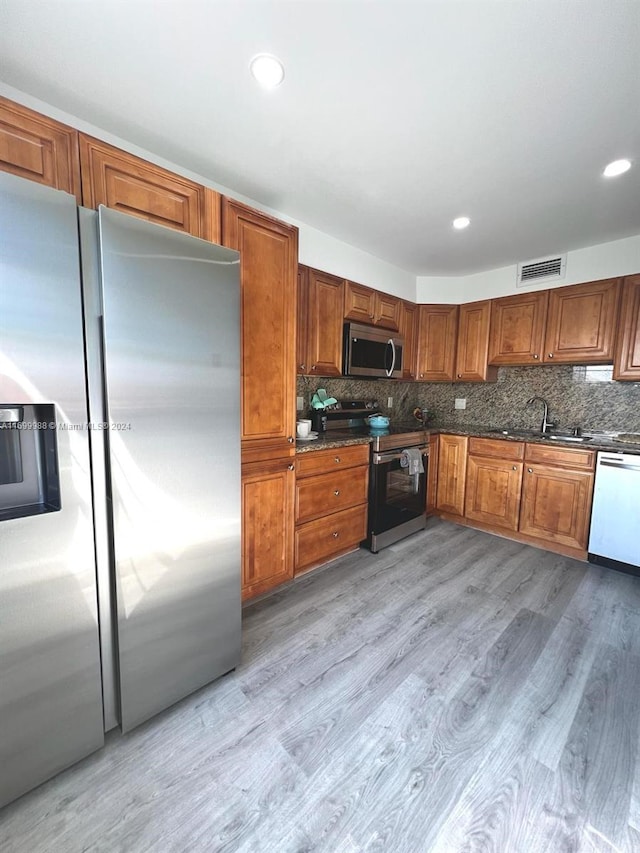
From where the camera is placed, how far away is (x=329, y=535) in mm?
2570

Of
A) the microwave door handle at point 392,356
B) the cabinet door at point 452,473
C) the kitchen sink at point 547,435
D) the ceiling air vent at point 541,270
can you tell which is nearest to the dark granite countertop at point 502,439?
the kitchen sink at point 547,435

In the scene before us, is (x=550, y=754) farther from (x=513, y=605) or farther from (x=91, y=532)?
(x=91, y=532)

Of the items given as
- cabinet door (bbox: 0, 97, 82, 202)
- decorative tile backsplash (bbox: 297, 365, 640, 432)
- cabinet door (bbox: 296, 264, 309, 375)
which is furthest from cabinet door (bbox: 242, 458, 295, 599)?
cabinet door (bbox: 0, 97, 82, 202)

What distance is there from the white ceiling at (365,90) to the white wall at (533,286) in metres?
0.66

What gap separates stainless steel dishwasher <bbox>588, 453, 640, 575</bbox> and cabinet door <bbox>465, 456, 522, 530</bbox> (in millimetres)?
561

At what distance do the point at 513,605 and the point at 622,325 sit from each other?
2.32 m

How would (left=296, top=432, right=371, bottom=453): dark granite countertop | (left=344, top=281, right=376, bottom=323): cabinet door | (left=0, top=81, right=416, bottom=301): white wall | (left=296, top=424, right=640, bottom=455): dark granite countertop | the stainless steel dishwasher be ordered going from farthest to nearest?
(left=344, top=281, right=376, bottom=323): cabinet door
the stainless steel dishwasher
(left=296, top=424, right=640, bottom=455): dark granite countertop
(left=296, top=432, right=371, bottom=453): dark granite countertop
(left=0, top=81, right=416, bottom=301): white wall

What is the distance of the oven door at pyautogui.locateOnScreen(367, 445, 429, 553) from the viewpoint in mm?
2836

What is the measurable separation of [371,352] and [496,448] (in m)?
1.44

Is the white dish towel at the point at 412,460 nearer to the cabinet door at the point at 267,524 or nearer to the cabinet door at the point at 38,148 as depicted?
the cabinet door at the point at 267,524

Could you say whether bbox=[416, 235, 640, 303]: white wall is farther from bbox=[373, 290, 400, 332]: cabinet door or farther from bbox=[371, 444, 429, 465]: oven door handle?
bbox=[371, 444, 429, 465]: oven door handle

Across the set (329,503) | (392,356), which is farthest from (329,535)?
(392,356)

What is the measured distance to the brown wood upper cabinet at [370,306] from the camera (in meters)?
2.96

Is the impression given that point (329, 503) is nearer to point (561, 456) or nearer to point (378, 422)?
point (378, 422)
